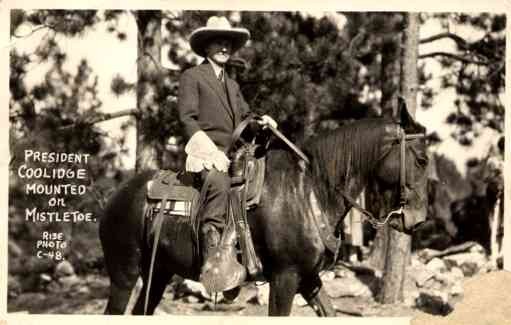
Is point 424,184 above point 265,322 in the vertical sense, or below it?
above

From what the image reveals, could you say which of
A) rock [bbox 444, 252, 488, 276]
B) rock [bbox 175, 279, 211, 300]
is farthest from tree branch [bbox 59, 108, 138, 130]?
rock [bbox 444, 252, 488, 276]

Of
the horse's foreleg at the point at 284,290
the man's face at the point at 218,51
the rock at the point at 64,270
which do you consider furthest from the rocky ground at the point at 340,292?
the man's face at the point at 218,51

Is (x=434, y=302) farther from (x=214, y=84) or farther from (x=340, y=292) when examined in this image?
(x=214, y=84)

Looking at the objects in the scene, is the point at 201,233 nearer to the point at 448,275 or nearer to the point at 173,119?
the point at 173,119

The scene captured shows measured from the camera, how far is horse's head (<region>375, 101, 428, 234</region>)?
4.88 m

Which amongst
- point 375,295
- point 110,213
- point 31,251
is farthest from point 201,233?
point 375,295

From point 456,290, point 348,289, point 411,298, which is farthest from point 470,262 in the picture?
point 348,289

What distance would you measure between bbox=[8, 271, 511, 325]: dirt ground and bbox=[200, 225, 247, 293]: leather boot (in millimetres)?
1746

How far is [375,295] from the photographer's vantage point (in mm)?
7004

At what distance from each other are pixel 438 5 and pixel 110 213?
11.8 ft

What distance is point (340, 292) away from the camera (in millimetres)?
7039

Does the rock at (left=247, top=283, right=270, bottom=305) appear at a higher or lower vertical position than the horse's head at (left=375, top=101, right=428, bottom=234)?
lower

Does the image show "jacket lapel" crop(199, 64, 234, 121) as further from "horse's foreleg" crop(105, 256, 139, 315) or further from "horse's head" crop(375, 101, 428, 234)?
"horse's foreleg" crop(105, 256, 139, 315)

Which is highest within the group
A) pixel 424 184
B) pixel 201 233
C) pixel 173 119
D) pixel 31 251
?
pixel 173 119
